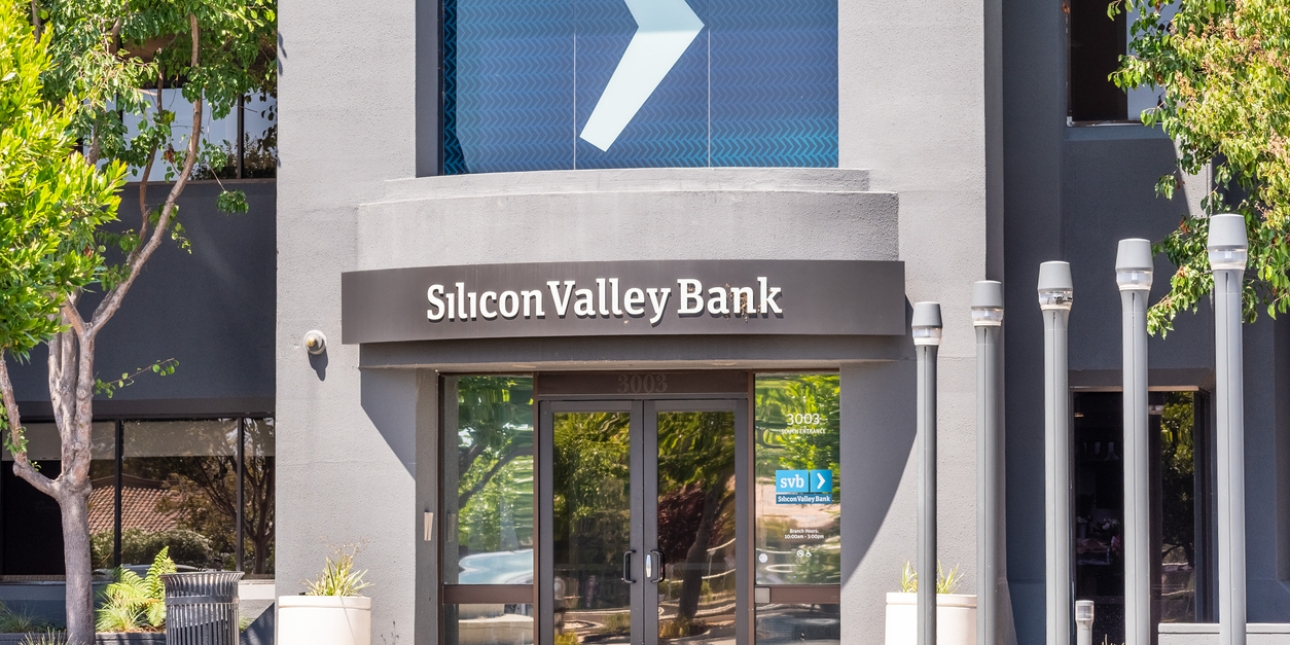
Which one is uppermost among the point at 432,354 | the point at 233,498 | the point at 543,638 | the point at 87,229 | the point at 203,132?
the point at 203,132

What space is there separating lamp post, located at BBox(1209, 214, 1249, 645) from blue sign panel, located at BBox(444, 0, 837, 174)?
621cm

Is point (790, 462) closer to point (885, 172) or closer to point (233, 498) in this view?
point (885, 172)

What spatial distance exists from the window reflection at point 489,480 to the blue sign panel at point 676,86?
249 cm

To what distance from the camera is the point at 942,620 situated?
43.3 feet

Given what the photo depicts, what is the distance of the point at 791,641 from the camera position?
14883 millimetres

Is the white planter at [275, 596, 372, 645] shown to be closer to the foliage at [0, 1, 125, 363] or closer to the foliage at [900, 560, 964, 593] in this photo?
the foliage at [0, 1, 125, 363]

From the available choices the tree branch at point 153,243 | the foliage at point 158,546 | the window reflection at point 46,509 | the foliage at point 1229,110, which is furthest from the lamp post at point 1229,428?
the window reflection at point 46,509

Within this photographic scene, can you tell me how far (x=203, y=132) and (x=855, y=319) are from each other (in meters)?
9.00

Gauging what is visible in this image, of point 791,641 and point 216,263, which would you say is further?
point 216,263

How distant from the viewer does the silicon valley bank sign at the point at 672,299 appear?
13.6 meters

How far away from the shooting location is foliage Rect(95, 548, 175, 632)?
644 inches

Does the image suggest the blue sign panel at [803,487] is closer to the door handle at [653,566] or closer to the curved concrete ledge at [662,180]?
the door handle at [653,566]

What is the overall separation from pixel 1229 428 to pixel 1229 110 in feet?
15.9

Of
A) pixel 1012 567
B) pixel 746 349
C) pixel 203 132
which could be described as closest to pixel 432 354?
pixel 746 349
